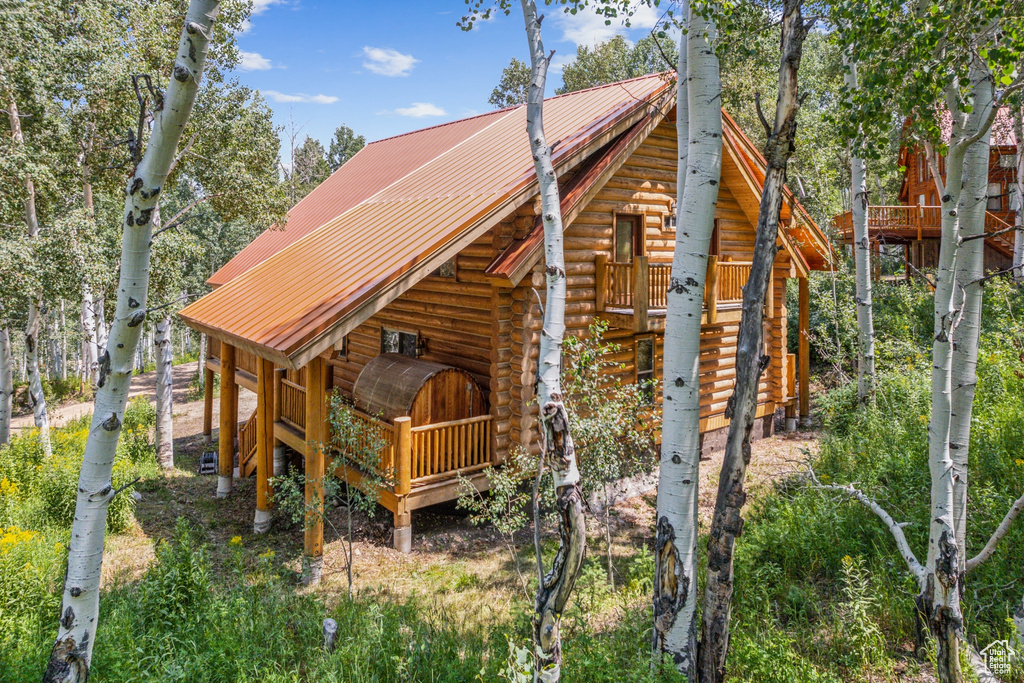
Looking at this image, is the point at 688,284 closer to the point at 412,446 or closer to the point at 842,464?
the point at 412,446

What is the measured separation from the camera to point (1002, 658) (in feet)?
15.3

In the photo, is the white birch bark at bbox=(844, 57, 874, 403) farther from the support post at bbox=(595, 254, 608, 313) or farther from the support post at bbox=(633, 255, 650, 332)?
the support post at bbox=(595, 254, 608, 313)

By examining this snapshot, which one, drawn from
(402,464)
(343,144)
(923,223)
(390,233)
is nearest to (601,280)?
(390,233)

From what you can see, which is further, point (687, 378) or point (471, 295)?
point (471, 295)

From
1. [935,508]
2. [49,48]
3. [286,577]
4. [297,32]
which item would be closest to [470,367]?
[286,577]

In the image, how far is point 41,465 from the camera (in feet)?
35.7

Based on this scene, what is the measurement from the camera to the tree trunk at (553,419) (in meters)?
4.70

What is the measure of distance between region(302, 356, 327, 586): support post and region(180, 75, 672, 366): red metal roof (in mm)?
922

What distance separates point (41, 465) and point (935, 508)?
43.1 ft

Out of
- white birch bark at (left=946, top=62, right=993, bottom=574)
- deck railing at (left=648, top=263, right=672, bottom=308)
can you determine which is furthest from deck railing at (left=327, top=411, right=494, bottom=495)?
white birch bark at (left=946, top=62, right=993, bottom=574)

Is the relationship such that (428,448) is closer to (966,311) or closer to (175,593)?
(175,593)

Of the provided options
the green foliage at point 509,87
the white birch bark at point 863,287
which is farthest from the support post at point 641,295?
the green foliage at point 509,87

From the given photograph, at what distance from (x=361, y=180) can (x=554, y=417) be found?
50.0ft

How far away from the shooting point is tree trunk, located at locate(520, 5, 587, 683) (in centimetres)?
470
